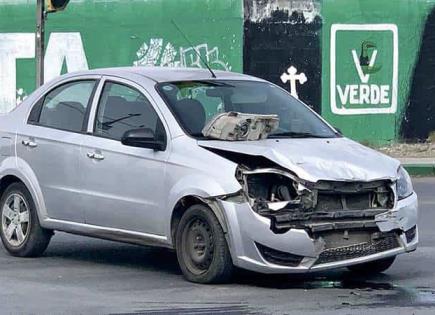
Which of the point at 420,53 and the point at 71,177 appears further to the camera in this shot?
the point at 420,53

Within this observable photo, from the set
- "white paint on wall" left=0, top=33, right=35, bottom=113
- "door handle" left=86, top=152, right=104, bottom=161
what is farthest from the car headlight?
"white paint on wall" left=0, top=33, right=35, bottom=113

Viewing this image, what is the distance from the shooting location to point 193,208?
9.03 m

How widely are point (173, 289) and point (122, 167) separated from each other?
1170 mm

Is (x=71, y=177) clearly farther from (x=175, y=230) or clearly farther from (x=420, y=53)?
(x=420, y=53)

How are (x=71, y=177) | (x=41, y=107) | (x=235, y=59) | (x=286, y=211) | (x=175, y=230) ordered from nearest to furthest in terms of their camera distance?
(x=286, y=211) < (x=175, y=230) < (x=71, y=177) < (x=41, y=107) < (x=235, y=59)

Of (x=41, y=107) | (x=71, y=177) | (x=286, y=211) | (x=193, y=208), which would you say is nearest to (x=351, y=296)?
(x=286, y=211)

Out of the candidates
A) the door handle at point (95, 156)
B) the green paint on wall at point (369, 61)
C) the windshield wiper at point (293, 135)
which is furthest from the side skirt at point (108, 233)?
the green paint on wall at point (369, 61)

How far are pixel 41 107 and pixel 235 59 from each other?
1121cm

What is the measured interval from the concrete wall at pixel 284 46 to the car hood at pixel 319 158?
12.3 metres

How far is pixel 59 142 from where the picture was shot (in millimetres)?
10180

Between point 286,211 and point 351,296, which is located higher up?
point 286,211

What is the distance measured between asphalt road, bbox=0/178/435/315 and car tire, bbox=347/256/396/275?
0.08 metres

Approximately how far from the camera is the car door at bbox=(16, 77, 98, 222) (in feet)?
32.9

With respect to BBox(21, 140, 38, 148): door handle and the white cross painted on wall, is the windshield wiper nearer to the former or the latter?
BBox(21, 140, 38, 148): door handle
